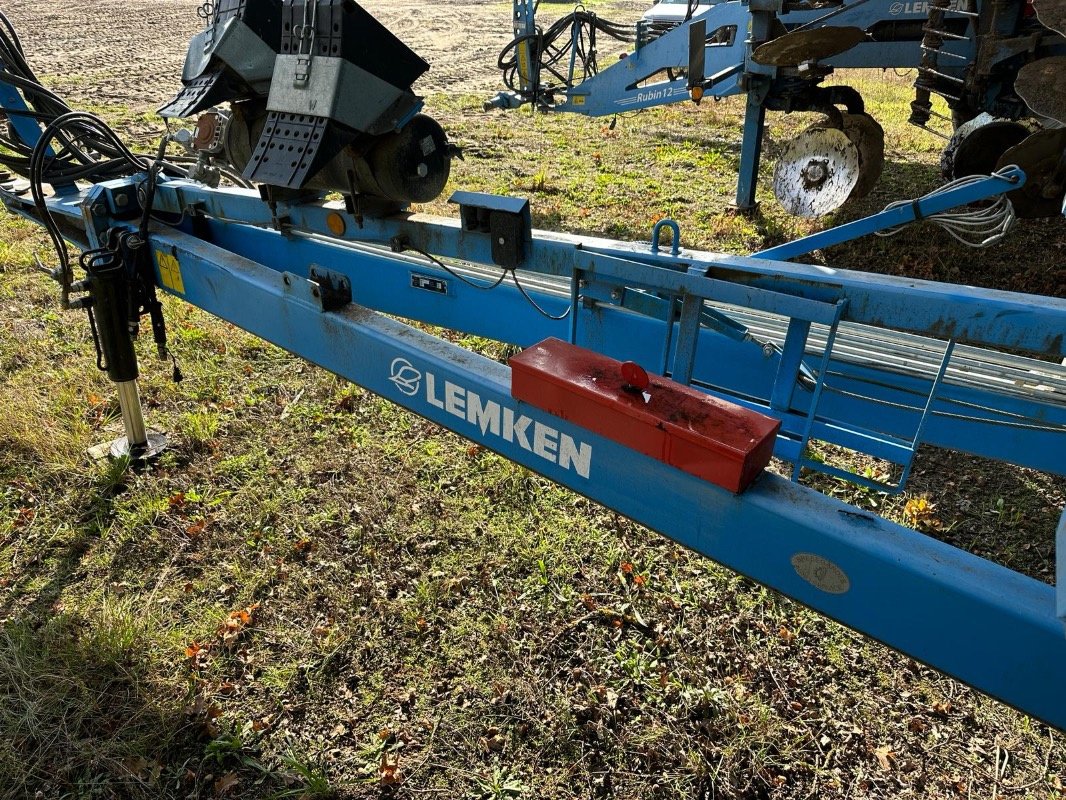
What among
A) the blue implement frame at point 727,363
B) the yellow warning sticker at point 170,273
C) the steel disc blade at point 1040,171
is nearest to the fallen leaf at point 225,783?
the blue implement frame at point 727,363

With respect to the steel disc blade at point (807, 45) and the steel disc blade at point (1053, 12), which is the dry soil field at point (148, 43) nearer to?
the steel disc blade at point (807, 45)

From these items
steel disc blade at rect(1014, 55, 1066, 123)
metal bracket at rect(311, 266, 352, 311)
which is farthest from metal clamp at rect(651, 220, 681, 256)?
steel disc blade at rect(1014, 55, 1066, 123)

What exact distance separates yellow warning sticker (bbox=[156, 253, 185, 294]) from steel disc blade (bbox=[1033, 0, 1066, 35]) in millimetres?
4392

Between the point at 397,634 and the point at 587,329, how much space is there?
1.52 metres

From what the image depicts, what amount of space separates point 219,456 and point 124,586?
1.00 meters

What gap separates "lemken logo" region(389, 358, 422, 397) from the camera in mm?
2262

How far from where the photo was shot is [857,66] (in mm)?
7055

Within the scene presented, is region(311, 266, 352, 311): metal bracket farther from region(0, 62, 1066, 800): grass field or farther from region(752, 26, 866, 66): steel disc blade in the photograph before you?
region(752, 26, 866, 66): steel disc blade

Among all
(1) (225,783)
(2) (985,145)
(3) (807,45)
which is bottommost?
(1) (225,783)

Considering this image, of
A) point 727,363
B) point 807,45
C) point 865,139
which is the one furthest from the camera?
point 865,139

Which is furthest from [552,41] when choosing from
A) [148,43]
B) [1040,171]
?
[148,43]

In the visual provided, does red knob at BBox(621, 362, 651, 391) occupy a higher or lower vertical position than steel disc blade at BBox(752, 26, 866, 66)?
lower

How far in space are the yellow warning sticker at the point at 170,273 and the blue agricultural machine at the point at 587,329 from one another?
0.01 m

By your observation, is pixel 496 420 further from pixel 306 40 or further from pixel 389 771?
pixel 306 40
